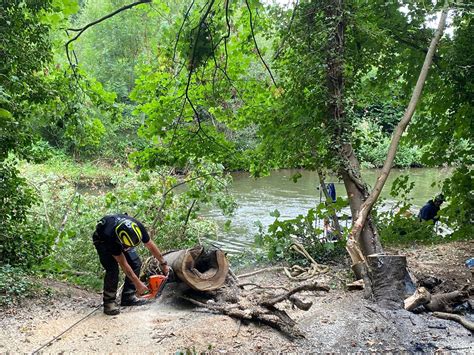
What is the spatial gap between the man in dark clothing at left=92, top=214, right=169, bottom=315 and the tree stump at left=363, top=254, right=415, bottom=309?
2.34 m

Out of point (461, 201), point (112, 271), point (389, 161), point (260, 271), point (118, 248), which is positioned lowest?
point (260, 271)

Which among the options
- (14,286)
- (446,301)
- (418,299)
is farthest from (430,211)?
(14,286)

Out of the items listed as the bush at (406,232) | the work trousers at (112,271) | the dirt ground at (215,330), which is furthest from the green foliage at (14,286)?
the bush at (406,232)

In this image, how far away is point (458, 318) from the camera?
4.37 meters

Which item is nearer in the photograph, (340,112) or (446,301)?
(446,301)

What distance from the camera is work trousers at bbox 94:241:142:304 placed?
5137mm

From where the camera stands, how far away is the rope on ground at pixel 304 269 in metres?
6.62

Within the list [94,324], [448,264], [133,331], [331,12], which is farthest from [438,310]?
[331,12]

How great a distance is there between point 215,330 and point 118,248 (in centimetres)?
163

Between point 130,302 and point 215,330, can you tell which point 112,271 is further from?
point 215,330

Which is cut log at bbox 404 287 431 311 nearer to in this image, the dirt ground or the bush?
the dirt ground

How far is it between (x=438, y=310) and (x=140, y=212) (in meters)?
6.19

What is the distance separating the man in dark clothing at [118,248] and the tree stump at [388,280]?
2.34 meters

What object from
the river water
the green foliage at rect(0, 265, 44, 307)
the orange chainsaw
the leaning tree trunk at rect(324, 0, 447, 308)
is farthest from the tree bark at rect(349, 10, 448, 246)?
the river water
